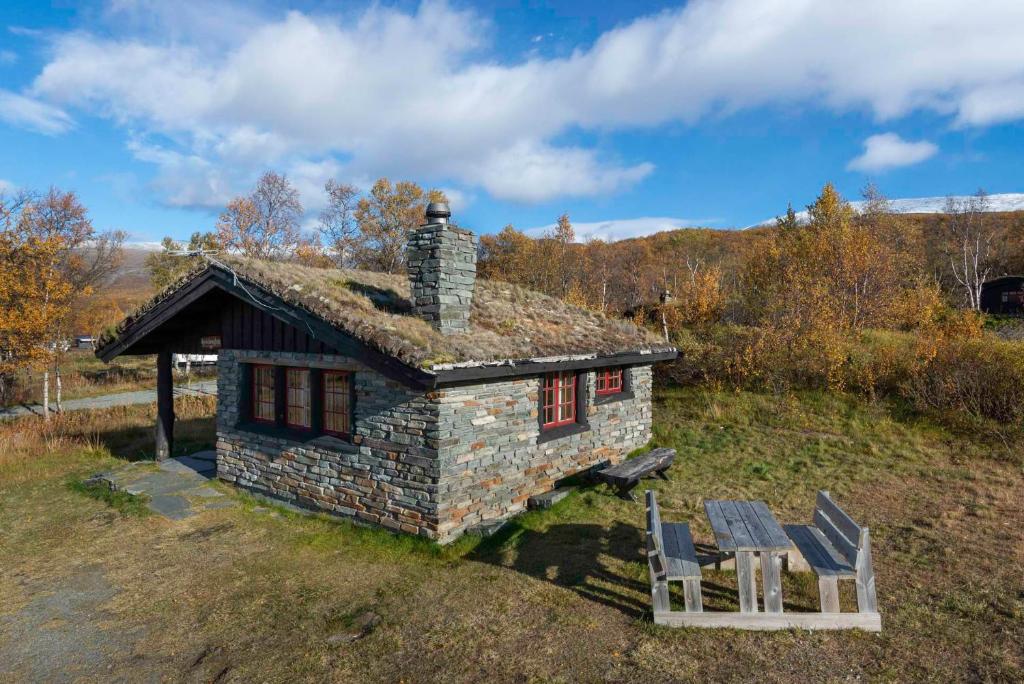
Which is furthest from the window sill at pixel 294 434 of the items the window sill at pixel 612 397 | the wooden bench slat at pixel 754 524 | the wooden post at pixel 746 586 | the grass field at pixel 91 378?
the grass field at pixel 91 378

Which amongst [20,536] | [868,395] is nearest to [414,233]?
[20,536]

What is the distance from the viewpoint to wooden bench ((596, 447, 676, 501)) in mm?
8547

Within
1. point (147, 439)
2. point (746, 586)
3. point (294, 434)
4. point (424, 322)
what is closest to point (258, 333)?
point (294, 434)

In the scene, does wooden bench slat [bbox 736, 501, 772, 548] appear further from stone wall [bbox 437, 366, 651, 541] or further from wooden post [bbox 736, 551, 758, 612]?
stone wall [bbox 437, 366, 651, 541]

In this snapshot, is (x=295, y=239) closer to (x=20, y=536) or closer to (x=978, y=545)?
(x=20, y=536)

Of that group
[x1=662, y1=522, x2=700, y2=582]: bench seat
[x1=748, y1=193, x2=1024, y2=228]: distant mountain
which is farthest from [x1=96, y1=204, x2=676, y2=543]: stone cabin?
[x1=748, y1=193, x2=1024, y2=228]: distant mountain

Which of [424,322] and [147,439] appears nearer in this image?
[424,322]

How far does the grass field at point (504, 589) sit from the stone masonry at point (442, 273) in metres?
3.09

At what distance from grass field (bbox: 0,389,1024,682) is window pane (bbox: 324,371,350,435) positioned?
4.53ft

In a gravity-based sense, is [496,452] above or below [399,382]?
below

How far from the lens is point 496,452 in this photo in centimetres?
800

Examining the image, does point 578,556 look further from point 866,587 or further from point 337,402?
point 337,402

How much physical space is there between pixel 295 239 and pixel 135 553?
1092 inches

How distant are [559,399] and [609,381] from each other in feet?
5.59
